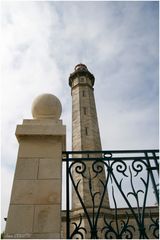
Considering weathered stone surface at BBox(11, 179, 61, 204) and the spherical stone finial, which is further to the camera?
the spherical stone finial

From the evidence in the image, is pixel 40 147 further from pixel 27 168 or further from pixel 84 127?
pixel 84 127

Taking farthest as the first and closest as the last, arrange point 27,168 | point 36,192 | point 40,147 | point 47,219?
point 40,147, point 27,168, point 36,192, point 47,219

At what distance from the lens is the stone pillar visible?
5.82ft

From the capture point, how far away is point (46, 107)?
2.56 metres

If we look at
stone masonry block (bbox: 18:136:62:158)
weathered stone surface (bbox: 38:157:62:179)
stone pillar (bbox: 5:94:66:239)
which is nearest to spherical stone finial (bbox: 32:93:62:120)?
stone pillar (bbox: 5:94:66:239)

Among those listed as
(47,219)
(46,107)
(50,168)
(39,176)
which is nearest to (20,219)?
(47,219)

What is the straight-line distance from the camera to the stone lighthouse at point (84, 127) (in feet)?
42.5

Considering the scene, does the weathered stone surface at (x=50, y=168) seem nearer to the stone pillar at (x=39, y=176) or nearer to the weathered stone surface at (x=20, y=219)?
the stone pillar at (x=39, y=176)

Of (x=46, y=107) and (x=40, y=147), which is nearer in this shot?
(x=40, y=147)

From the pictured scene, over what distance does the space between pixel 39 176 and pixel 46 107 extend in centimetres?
93

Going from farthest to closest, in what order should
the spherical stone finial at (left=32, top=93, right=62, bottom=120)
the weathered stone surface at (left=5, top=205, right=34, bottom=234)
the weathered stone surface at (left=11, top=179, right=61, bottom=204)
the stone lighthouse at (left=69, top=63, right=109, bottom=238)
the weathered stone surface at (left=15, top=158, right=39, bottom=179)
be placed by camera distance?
1. the stone lighthouse at (left=69, top=63, right=109, bottom=238)
2. the spherical stone finial at (left=32, top=93, right=62, bottom=120)
3. the weathered stone surface at (left=15, top=158, right=39, bottom=179)
4. the weathered stone surface at (left=11, top=179, right=61, bottom=204)
5. the weathered stone surface at (left=5, top=205, right=34, bottom=234)

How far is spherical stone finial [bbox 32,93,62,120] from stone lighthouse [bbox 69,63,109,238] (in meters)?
10.5

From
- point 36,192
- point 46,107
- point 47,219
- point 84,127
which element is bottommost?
point 47,219

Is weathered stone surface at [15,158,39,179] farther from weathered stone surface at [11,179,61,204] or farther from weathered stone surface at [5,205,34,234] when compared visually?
weathered stone surface at [5,205,34,234]
